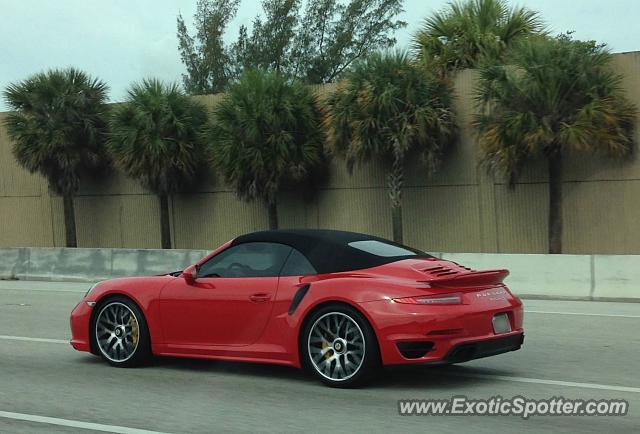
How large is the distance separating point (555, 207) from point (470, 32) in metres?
6.25

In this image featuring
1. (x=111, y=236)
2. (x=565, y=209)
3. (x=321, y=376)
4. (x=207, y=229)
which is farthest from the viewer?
(x=111, y=236)

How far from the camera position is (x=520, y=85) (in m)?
20.7

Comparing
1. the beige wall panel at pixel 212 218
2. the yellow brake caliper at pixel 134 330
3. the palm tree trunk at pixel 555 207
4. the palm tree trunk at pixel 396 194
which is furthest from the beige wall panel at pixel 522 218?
the yellow brake caliper at pixel 134 330

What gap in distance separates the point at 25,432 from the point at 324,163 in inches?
772

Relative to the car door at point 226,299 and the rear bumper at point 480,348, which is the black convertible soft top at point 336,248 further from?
the rear bumper at point 480,348

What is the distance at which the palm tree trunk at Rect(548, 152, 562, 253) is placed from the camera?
2177 centimetres

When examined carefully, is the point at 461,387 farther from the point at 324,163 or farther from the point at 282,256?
the point at 324,163

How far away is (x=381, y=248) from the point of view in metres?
8.73

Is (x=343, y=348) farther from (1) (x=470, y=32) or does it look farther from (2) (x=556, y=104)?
(1) (x=470, y=32)

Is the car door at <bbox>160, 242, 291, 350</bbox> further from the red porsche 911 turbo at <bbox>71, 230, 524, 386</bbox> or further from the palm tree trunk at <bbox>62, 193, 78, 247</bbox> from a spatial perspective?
the palm tree trunk at <bbox>62, 193, 78, 247</bbox>

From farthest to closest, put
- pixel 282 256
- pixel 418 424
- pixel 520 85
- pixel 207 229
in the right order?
pixel 207 229
pixel 520 85
pixel 282 256
pixel 418 424

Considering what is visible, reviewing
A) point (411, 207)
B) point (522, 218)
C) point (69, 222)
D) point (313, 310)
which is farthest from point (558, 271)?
point (69, 222)

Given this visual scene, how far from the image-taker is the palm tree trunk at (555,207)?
71.4 ft

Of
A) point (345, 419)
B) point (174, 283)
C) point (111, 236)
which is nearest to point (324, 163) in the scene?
point (111, 236)
